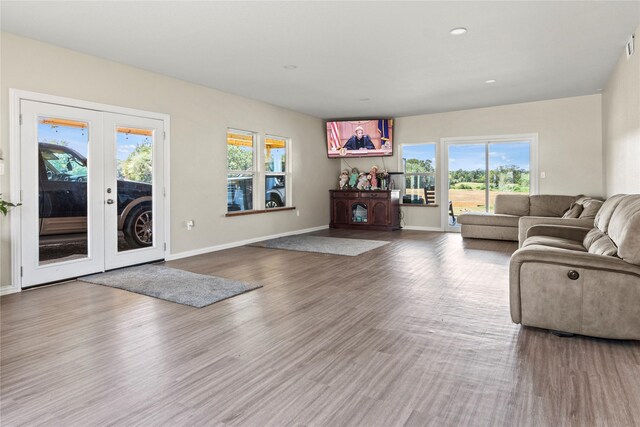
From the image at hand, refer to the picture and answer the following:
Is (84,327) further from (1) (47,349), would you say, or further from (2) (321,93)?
(2) (321,93)

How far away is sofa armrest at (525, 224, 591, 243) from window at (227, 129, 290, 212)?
466 centimetres

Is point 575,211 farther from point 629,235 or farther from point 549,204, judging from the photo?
point 629,235

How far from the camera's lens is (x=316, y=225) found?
30.0 feet

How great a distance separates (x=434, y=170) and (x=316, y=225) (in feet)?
9.71

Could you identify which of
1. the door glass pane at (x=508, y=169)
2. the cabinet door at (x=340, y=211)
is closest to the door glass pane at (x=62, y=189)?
the cabinet door at (x=340, y=211)

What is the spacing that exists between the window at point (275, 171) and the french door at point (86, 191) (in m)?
2.53

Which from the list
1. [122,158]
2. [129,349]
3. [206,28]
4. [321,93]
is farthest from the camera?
[321,93]

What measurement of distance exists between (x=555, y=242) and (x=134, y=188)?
4.89 m

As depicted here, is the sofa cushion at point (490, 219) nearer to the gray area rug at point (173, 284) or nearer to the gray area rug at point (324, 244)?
the gray area rug at point (324, 244)

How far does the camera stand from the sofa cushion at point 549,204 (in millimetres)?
7105

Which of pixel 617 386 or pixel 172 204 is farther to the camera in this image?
pixel 172 204

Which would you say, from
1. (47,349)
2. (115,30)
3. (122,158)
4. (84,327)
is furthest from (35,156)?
(47,349)

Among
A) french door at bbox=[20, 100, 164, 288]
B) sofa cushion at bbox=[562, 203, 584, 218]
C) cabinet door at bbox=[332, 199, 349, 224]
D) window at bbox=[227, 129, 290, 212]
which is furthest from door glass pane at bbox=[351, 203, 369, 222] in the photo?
french door at bbox=[20, 100, 164, 288]

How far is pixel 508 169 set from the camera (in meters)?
8.16
